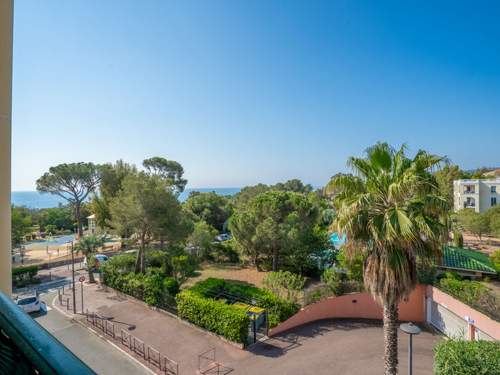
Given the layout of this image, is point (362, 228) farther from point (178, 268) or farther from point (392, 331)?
point (178, 268)

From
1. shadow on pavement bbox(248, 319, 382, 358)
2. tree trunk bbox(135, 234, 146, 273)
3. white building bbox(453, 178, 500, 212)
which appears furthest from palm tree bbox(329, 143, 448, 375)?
white building bbox(453, 178, 500, 212)

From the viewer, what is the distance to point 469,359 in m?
6.74

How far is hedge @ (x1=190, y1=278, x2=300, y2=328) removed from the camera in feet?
40.5

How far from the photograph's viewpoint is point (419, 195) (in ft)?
20.7

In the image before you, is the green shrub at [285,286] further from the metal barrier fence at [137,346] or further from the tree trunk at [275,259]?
the metal barrier fence at [137,346]

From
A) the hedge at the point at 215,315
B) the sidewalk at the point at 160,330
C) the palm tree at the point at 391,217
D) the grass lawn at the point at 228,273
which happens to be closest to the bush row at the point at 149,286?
the sidewalk at the point at 160,330

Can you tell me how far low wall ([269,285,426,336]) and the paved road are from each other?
6.45 m

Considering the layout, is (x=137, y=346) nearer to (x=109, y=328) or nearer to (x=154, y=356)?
(x=154, y=356)

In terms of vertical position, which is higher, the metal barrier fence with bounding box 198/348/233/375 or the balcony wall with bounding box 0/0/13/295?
the balcony wall with bounding box 0/0/13/295

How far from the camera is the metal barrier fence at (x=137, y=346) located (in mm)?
9743

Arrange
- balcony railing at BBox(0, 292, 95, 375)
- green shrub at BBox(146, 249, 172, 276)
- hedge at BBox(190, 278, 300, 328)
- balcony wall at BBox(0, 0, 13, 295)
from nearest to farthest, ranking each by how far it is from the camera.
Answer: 1. balcony railing at BBox(0, 292, 95, 375)
2. balcony wall at BBox(0, 0, 13, 295)
3. hedge at BBox(190, 278, 300, 328)
4. green shrub at BBox(146, 249, 172, 276)

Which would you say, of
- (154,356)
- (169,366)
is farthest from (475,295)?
(154,356)

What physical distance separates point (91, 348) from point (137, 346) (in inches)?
69.7

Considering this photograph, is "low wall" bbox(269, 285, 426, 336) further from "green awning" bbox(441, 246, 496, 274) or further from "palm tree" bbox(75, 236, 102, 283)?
"palm tree" bbox(75, 236, 102, 283)
